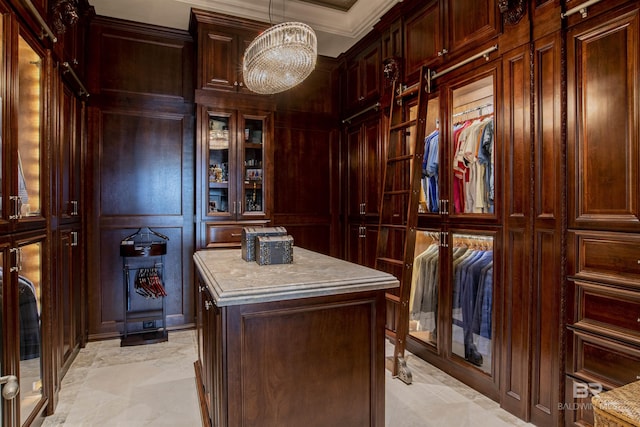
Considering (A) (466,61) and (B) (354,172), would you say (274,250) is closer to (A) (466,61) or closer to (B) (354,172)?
(A) (466,61)

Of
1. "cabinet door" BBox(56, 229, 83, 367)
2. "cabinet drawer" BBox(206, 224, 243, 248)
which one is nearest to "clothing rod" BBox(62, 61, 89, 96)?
"cabinet door" BBox(56, 229, 83, 367)

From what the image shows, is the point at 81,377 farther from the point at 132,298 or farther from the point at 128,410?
the point at 132,298

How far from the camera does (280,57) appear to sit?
2121mm

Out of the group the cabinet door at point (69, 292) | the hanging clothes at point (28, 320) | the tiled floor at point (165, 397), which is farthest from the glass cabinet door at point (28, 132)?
the tiled floor at point (165, 397)

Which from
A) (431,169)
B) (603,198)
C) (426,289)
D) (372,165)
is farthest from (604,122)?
(372,165)

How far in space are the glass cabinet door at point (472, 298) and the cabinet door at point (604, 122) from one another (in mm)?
699

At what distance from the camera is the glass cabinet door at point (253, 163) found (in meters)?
3.72

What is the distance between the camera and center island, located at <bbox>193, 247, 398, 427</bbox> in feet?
4.70

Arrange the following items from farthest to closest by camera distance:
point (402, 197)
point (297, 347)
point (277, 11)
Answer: point (277, 11), point (402, 197), point (297, 347)

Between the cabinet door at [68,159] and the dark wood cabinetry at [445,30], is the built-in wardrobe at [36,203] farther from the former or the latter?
the dark wood cabinetry at [445,30]

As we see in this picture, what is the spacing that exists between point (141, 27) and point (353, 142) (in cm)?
252

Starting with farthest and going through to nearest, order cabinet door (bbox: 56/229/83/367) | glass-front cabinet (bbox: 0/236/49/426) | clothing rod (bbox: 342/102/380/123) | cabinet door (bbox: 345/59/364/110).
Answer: cabinet door (bbox: 345/59/364/110) < clothing rod (bbox: 342/102/380/123) < cabinet door (bbox: 56/229/83/367) < glass-front cabinet (bbox: 0/236/49/426)

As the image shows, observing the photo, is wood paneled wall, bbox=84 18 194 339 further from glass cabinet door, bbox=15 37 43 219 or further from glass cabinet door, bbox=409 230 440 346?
glass cabinet door, bbox=409 230 440 346

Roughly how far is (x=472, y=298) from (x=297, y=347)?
5.46ft
